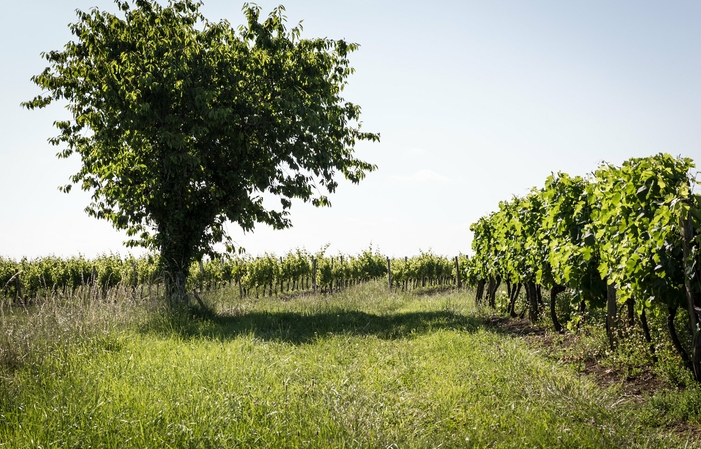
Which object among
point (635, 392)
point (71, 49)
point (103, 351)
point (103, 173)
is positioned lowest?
point (635, 392)

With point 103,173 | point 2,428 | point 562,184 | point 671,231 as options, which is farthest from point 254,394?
point 103,173

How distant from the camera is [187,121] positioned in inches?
551

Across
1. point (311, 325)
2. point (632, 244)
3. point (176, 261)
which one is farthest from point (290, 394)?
point (176, 261)

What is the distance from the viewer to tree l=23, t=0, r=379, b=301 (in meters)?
13.6

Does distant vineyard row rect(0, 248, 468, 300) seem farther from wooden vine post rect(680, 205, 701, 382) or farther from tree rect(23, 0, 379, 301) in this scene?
wooden vine post rect(680, 205, 701, 382)

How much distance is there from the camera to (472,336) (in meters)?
9.22

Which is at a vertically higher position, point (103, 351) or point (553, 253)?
point (553, 253)

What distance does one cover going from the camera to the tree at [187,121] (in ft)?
44.7

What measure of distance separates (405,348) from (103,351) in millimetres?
4692

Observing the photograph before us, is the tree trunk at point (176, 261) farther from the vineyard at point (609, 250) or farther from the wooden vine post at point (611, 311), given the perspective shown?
the wooden vine post at point (611, 311)

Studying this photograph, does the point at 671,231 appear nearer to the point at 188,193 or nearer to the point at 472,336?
the point at 472,336

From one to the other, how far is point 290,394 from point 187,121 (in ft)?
35.4

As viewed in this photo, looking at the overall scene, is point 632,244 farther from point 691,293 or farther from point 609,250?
point 691,293

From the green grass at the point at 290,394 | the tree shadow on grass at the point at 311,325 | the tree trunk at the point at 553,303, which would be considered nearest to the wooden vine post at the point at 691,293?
the green grass at the point at 290,394
